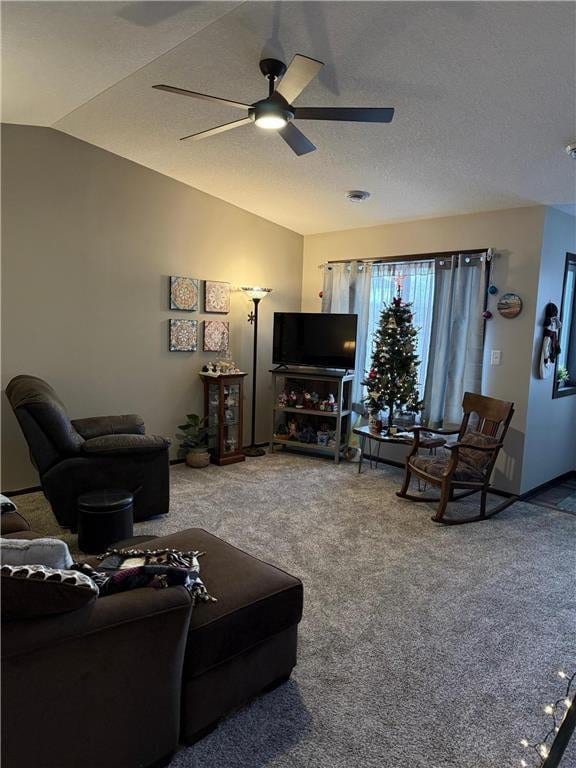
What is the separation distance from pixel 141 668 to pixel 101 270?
145 inches

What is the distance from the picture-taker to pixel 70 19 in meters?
2.31

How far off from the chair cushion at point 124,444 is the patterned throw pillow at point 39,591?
6.90ft

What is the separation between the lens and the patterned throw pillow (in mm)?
1219

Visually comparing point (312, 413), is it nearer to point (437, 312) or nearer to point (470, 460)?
point (437, 312)

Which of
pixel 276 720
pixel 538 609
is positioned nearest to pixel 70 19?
pixel 276 720

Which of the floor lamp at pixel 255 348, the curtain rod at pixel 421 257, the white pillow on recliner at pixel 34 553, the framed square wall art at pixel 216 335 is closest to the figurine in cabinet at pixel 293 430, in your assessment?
the floor lamp at pixel 255 348

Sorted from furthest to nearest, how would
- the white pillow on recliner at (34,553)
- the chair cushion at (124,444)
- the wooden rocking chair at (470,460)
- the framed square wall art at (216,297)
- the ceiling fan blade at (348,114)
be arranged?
the framed square wall art at (216,297) < the wooden rocking chair at (470,460) < the chair cushion at (124,444) < the ceiling fan blade at (348,114) < the white pillow on recliner at (34,553)

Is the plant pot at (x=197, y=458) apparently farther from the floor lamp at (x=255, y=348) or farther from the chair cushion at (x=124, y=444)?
the chair cushion at (x=124, y=444)

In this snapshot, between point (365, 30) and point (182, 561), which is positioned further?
point (365, 30)

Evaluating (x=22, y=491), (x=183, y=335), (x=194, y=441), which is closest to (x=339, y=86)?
(x=183, y=335)

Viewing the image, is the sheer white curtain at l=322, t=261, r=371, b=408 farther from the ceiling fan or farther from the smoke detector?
the ceiling fan

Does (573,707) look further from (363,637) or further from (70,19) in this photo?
(70,19)

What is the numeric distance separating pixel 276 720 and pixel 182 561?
691mm

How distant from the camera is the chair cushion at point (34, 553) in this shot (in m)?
1.40
